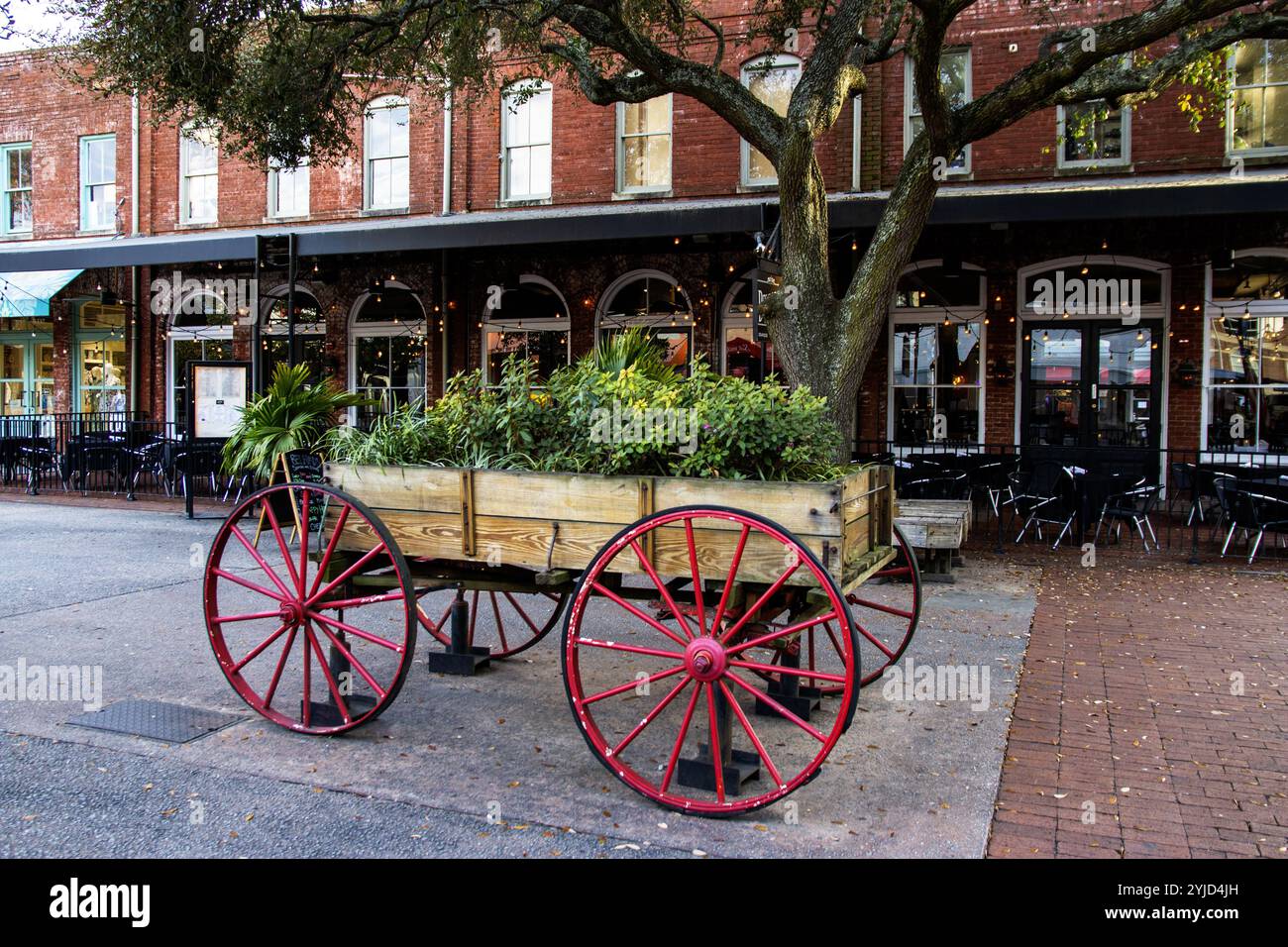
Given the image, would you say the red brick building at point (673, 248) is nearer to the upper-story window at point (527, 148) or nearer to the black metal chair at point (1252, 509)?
the upper-story window at point (527, 148)

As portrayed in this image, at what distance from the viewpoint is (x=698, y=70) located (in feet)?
31.3

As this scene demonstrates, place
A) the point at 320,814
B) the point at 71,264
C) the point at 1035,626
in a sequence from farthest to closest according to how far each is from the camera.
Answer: the point at 71,264 < the point at 1035,626 < the point at 320,814

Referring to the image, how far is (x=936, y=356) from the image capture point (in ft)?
48.4

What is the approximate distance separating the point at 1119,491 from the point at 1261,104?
264 inches

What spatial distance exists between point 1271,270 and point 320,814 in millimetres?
14460

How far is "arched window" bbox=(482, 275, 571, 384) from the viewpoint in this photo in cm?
1675

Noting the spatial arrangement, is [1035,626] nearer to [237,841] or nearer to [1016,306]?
[237,841]

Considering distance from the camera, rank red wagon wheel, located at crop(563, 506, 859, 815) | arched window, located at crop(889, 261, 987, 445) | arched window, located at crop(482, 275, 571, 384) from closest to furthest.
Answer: red wagon wheel, located at crop(563, 506, 859, 815) → arched window, located at crop(889, 261, 987, 445) → arched window, located at crop(482, 275, 571, 384)

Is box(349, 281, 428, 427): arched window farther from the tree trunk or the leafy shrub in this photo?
the leafy shrub

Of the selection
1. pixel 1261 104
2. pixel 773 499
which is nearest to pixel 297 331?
pixel 1261 104

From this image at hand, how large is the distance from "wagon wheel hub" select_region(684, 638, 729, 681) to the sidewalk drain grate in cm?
262

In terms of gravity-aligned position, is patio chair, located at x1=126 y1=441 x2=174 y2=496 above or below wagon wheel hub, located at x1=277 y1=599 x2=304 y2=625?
above

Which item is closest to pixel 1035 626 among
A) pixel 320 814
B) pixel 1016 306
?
pixel 320 814

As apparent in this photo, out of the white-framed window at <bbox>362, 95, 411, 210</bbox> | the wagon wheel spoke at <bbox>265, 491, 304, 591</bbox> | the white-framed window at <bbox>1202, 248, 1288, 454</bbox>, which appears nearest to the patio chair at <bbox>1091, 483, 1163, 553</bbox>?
the white-framed window at <bbox>1202, 248, 1288, 454</bbox>
